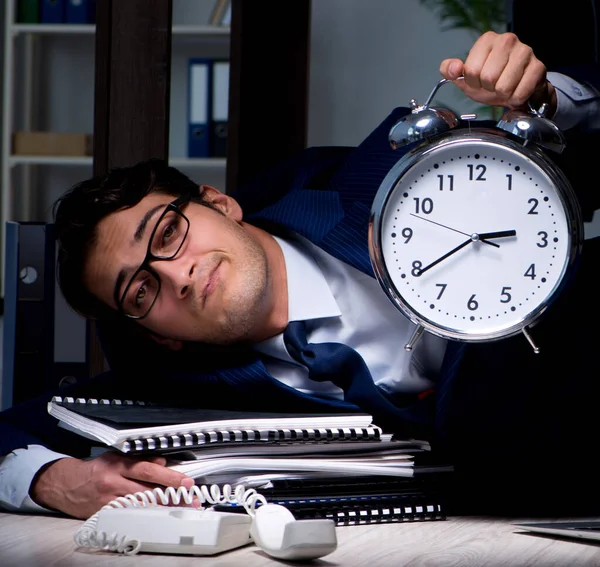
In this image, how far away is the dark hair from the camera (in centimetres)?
151

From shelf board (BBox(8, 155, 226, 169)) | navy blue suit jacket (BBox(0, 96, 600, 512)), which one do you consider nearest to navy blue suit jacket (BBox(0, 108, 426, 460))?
navy blue suit jacket (BBox(0, 96, 600, 512))

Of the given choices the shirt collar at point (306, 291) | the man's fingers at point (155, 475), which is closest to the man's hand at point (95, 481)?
the man's fingers at point (155, 475)

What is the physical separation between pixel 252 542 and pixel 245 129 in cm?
110

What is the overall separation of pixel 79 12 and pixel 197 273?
304cm

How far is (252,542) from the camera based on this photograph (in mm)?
1021

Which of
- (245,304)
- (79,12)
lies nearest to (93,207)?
(245,304)

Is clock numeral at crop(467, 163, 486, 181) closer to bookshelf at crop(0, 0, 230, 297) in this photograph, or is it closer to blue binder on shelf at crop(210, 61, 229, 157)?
blue binder on shelf at crop(210, 61, 229, 157)

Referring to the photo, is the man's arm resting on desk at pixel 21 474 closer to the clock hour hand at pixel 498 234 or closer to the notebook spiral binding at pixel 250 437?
the notebook spiral binding at pixel 250 437

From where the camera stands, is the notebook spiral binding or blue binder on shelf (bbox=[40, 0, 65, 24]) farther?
blue binder on shelf (bbox=[40, 0, 65, 24])

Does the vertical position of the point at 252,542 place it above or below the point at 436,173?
below

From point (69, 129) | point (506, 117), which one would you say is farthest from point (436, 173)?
point (69, 129)

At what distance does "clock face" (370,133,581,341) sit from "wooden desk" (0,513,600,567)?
0.22 metres

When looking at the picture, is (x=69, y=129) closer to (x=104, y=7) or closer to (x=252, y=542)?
(x=104, y=7)

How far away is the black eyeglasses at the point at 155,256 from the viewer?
55.3 inches
